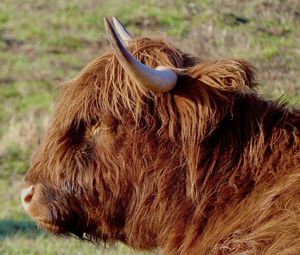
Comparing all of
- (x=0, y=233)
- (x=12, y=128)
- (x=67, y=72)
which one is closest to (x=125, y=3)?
(x=67, y=72)

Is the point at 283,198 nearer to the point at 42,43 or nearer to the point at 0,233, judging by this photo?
the point at 0,233

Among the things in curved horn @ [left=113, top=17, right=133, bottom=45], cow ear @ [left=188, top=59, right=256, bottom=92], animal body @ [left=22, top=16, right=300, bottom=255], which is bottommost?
animal body @ [left=22, top=16, right=300, bottom=255]

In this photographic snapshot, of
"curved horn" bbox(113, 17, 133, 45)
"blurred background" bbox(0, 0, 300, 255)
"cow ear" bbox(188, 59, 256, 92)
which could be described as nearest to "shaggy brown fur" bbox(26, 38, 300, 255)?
"cow ear" bbox(188, 59, 256, 92)

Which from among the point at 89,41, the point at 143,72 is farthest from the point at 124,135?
the point at 89,41

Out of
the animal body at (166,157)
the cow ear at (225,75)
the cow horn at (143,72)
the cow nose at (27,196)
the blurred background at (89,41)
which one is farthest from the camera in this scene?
the blurred background at (89,41)

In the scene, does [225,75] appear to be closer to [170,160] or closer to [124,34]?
[170,160]

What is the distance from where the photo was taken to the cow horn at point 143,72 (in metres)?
3.79

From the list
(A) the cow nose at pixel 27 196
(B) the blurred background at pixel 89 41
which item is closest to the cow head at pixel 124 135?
(A) the cow nose at pixel 27 196

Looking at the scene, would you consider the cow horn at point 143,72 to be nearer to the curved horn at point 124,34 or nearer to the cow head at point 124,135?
the cow head at point 124,135

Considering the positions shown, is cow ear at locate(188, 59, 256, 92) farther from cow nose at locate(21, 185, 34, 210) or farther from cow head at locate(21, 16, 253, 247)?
cow nose at locate(21, 185, 34, 210)

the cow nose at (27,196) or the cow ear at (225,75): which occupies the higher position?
the cow ear at (225,75)

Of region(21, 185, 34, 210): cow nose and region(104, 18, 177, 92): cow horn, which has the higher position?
region(104, 18, 177, 92): cow horn

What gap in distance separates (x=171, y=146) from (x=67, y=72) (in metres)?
11.0

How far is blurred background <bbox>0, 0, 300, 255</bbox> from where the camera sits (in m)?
12.0
